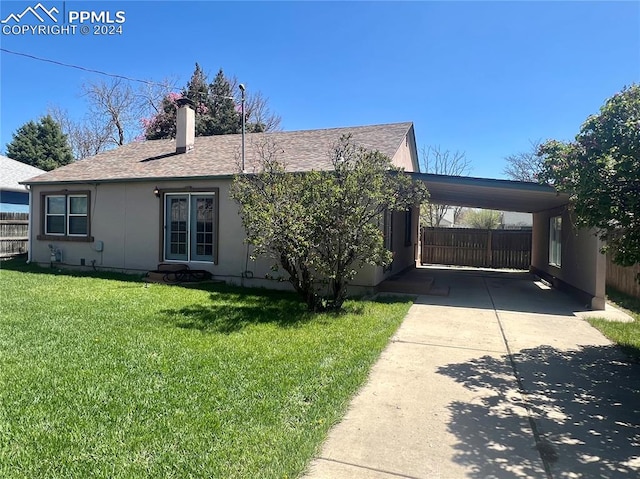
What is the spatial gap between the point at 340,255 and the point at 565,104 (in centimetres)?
1261

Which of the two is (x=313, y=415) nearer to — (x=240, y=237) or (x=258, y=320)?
(x=258, y=320)

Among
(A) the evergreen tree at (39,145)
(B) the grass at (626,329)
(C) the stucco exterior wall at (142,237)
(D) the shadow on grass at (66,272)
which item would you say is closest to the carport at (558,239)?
(B) the grass at (626,329)

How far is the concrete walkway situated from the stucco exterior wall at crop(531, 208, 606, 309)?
2.17 meters

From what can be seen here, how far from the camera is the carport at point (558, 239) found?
8.41m

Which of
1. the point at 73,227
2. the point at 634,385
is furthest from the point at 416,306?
the point at 73,227

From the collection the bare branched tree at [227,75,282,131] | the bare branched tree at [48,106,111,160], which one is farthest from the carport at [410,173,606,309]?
the bare branched tree at [48,106,111,160]

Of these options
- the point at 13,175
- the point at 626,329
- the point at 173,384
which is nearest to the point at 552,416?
the point at 173,384

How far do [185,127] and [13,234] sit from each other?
8519mm

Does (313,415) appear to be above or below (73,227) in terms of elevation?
below

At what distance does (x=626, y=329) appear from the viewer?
22.2 ft

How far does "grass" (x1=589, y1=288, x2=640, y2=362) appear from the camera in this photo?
575cm

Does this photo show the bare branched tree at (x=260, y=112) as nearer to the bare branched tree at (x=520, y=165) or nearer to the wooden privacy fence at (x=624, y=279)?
the bare branched tree at (x=520, y=165)

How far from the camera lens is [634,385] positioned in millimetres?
4340

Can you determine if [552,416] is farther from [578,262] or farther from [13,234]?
[13,234]
